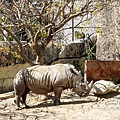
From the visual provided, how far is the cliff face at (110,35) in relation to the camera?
8469 mm

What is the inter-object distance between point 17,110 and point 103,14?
434 cm

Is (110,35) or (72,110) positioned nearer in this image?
(72,110)

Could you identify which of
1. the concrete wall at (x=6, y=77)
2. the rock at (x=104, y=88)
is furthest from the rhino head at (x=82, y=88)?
the concrete wall at (x=6, y=77)

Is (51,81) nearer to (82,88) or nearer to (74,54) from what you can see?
(82,88)

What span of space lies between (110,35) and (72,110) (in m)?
3.91

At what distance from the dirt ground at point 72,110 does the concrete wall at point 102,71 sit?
797 millimetres

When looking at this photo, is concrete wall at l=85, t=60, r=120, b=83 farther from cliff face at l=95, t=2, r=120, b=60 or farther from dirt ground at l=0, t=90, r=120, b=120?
cliff face at l=95, t=2, r=120, b=60

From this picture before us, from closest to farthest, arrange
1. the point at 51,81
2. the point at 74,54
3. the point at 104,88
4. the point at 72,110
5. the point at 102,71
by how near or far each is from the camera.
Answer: the point at 72,110 < the point at 51,81 < the point at 104,88 < the point at 102,71 < the point at 74,54

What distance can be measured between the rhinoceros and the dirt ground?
312 mm

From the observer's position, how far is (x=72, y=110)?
5.42 metres

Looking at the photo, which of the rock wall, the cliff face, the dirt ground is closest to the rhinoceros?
the dirt ground

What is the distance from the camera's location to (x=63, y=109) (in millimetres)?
5574

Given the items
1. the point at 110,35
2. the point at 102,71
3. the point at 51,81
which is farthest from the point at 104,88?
the point at 110,35

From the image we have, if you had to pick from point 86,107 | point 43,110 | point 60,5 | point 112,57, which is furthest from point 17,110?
point 112,57
